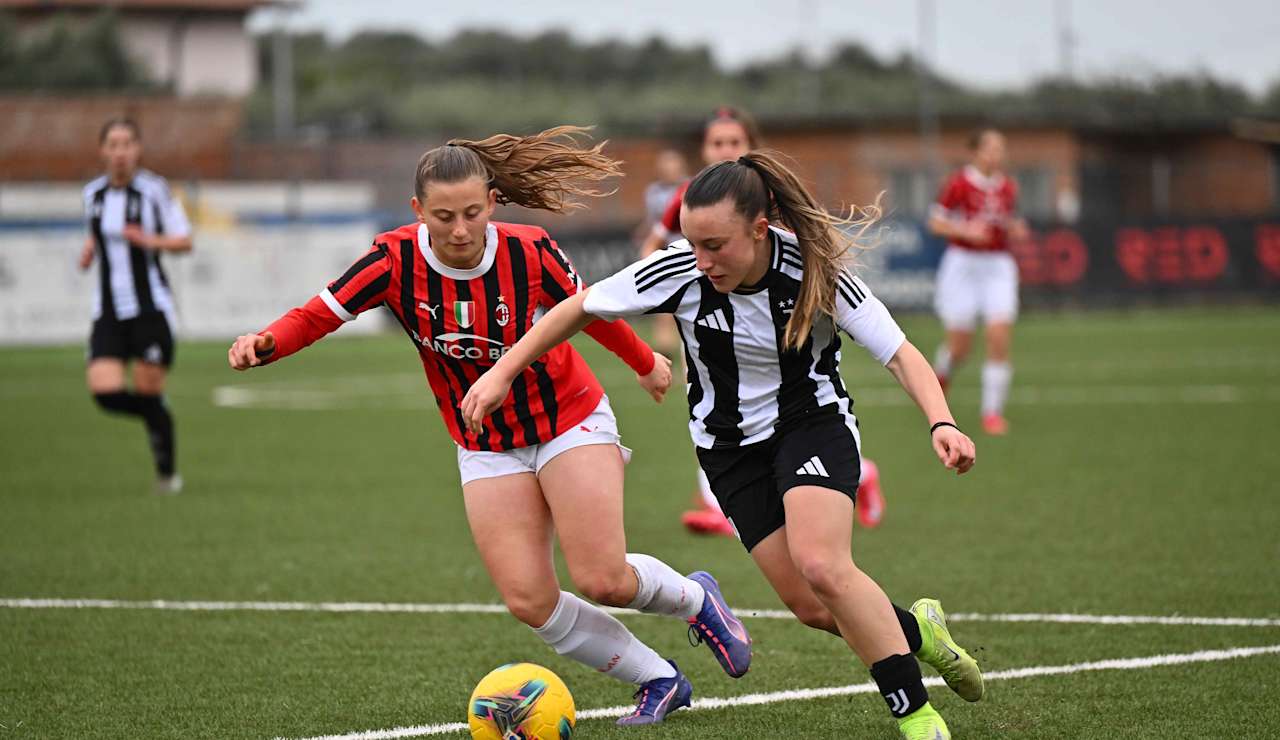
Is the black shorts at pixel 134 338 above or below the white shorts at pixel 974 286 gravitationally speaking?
below

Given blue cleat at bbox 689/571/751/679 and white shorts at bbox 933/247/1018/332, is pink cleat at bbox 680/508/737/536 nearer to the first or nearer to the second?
blue cleat at bbox 689/571/751/679

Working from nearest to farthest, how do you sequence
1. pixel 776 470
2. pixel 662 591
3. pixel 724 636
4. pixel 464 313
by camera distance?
pixel 776 470, pixel 464 313, pixel 662 591, pixel 724 636

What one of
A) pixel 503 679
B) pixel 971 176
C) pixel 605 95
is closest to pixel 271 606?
pixel 503 679

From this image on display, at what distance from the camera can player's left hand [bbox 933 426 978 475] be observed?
4527 millimetres

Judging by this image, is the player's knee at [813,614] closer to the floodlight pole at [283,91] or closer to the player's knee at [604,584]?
the player's knee at [604,584]

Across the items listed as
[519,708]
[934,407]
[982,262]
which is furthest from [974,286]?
[519,708]

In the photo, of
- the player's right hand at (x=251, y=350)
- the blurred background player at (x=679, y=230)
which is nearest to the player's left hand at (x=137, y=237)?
the blurred background player at (x=679, y=230)

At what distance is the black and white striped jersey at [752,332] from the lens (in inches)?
193

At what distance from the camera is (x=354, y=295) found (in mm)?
5410

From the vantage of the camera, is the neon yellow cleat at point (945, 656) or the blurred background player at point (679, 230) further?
the blurred background player at point (679, 230)

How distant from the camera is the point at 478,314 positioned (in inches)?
213

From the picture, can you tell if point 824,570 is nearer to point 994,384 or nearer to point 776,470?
point 776,470

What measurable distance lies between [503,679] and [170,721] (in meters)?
1.11

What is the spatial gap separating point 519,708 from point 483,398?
3.15ft
